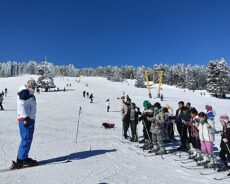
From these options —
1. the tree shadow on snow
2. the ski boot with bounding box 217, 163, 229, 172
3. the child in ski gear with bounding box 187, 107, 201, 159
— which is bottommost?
the ski boot with bounding box 217, 163, 229, 172

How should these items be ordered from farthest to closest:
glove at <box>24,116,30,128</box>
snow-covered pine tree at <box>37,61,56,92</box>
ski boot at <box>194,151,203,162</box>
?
1. snow-covered pine tree at <box>37,61,56,92</box>
2. ski boot at <box>194,151,203,162</box>
3. glove at <box>24,116,30,128</box>

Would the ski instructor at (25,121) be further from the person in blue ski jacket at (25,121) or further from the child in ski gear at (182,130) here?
the child in ski gear at (182,130)

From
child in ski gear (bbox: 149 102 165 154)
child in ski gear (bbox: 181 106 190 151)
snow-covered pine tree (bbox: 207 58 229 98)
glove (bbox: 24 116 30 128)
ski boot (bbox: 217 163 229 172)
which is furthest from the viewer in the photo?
snow-covered pine tree (bbox: 207 58 229 98)

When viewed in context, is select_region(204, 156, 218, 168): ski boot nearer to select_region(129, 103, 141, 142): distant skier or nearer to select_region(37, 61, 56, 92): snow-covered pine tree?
select_region(129, 103, 141, 142): distant skier

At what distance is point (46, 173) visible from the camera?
777 cm

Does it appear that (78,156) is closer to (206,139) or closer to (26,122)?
(26,122)

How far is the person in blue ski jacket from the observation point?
8547 millimetres

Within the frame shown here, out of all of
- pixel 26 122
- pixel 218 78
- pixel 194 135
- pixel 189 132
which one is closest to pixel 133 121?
pixel 189 132

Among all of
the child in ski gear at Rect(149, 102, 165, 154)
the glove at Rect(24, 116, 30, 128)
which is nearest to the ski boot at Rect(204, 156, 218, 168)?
the child in ski gear at Rect(149, 102, 165, 154)

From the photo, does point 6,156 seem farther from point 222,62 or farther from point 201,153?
point 222,62

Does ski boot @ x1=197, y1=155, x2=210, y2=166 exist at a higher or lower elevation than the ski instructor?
lower

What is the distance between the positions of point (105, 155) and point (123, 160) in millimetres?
834

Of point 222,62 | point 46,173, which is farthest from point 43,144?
point 222,62

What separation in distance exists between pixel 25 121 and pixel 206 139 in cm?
536
